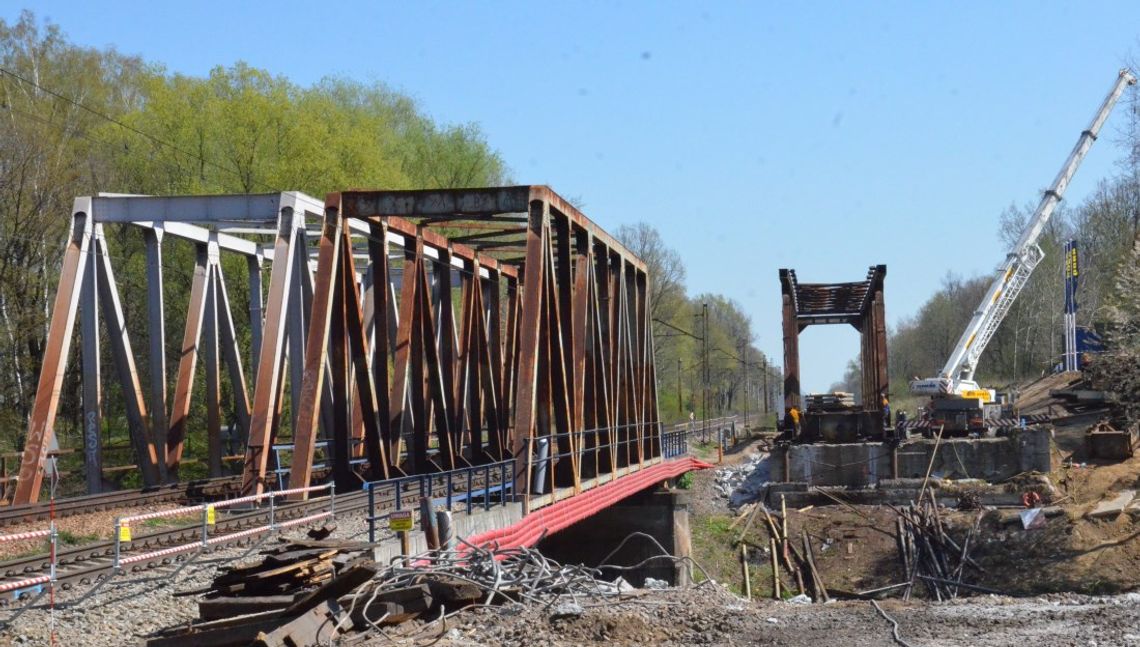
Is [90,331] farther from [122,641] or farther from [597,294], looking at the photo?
[122,641]

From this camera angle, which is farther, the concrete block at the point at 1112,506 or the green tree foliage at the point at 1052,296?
the green tree foliage at the point at 1052,296

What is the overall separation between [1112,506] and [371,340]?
61.7ft

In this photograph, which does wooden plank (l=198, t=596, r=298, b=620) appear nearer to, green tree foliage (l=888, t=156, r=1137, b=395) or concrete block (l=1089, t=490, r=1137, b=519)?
concrete block (l=1089, t=490, r=1137, b=519)

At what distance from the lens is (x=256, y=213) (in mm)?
27156

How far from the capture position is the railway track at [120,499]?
2133cm

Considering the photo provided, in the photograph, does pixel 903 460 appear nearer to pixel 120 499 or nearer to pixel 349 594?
pixel 120 499

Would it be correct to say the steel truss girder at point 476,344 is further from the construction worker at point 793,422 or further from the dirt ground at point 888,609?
the construction worker at point 793,422

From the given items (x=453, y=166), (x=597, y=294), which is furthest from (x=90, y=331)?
(x=453, y=166)

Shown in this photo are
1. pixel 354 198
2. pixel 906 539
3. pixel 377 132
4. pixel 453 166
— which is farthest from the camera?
Answer: pixel 453 166

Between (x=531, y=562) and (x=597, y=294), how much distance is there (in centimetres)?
1350

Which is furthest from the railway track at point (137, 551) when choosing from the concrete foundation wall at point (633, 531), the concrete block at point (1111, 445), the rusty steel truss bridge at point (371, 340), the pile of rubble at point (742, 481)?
the concrete block at point (1111, 445)

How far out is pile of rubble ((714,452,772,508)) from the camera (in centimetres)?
4622

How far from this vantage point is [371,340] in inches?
1312

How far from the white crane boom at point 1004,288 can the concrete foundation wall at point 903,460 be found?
948cm
